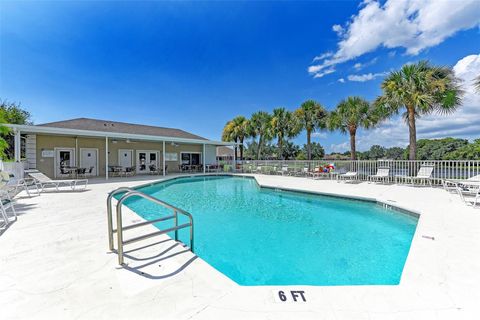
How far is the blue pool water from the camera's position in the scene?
3.20 meters

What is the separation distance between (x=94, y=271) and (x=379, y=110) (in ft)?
47.4

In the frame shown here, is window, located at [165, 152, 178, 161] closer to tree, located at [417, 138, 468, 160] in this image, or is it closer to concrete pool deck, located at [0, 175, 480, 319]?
concrete pool deck, located at [0, 175, 480, 319]

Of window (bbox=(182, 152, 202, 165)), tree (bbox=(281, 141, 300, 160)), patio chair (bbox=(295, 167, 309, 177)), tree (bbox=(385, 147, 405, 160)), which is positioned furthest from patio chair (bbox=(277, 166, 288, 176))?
tree (bbox=(385, 147, 405, 160))

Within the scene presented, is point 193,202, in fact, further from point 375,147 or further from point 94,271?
point 375,147

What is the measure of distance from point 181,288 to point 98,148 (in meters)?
16.1

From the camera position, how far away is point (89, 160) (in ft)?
48.2

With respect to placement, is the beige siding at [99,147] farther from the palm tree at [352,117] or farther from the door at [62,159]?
the palm tree at [352,117]

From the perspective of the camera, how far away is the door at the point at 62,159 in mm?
13375

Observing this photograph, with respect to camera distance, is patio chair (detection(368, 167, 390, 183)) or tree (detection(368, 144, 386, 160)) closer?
patio chair (detection(368, 167, 390, 183))

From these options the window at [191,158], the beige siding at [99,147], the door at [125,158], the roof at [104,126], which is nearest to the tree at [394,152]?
the window at [191,158]

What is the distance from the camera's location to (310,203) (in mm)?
7836

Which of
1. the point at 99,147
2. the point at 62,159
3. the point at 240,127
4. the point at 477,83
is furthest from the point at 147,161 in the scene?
the point at 477,83

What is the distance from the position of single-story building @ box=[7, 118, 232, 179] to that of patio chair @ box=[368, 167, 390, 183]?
12.1 meters

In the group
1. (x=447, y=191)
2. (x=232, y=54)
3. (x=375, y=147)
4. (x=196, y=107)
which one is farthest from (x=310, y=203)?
(x=375, y=147)
